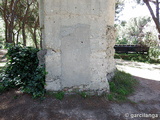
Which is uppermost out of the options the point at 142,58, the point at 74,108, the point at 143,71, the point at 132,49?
the point at 132,49

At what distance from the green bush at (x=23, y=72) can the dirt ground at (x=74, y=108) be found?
0.26m

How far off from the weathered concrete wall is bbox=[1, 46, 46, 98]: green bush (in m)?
0.26

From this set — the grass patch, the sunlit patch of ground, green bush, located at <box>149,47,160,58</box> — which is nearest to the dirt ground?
the grass patch

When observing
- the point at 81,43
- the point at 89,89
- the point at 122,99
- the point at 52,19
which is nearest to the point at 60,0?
the point at 52,19

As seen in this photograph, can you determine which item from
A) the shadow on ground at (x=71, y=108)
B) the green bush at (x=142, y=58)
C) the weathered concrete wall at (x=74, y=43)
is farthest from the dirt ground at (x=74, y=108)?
the green bush at (x=142, y=58)

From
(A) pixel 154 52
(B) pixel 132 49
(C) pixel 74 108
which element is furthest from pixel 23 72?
(B) pixel 132 49

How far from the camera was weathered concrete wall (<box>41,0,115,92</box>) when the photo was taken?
10.8 ft

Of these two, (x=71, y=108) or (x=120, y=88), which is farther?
(x=120, y=88)

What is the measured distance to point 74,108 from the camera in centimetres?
301

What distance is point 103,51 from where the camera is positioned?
12.0 feet

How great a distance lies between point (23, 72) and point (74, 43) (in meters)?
1.83

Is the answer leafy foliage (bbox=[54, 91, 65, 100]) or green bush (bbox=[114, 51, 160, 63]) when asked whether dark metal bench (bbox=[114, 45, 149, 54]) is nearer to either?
green bush (bbox=[114, 51, 160, 63])

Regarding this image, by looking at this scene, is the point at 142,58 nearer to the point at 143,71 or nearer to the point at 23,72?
the point at 143,71

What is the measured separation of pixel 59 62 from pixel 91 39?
1.14 meters
